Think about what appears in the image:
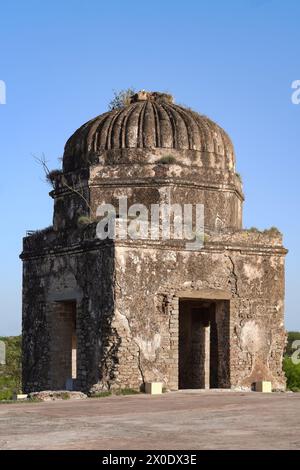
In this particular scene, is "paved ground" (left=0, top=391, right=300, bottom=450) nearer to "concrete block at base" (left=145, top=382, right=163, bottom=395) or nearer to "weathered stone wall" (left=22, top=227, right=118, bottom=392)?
"concrete block at base" (left=145, top=382, right=163, bottom=395)

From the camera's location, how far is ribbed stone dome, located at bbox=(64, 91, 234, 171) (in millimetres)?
18312

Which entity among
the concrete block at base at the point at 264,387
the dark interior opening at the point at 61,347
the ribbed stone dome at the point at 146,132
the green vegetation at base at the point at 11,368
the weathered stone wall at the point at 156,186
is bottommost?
the green vegetation at base at the point at 11,368

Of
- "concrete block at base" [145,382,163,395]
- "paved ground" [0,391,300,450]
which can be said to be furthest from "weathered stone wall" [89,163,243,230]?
"paved ground" [0,391,300,450]

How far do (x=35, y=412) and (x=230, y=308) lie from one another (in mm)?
→ 6279

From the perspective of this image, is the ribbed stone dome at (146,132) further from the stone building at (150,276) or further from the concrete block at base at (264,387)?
the concrete block at base at (264,387)

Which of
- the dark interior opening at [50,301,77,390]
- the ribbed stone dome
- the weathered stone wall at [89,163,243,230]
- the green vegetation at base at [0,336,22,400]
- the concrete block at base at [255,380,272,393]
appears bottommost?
the green vegetation at base at [0,336,22,400]

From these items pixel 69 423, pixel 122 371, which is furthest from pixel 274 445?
pixel 122 371

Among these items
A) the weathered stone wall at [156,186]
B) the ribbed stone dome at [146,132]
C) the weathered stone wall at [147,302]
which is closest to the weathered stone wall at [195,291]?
the weathered stone wall at [147,302]

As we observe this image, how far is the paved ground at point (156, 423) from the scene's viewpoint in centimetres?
804

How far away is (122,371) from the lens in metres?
15.9

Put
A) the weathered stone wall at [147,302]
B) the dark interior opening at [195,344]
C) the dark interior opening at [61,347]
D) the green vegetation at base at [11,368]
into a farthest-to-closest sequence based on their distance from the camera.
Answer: the green vegetation at base at [11,368] < the dark interior opening at [195,344] < the dark interior opening at [61,347] < the weathered stone wall at [147,302]

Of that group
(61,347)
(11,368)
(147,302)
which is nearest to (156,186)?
(147,302)

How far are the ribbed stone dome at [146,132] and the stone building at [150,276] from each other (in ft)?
0.09

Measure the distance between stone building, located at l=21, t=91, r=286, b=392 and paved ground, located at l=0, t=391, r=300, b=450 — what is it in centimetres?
208
